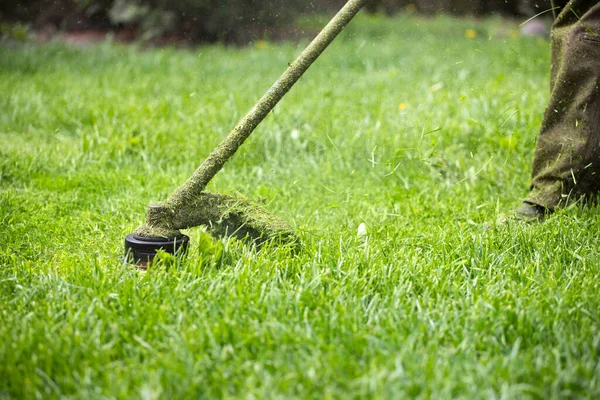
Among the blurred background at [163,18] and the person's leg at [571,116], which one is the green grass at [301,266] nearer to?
the person's leg at [571,116]

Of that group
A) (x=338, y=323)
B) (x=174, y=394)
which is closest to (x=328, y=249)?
(x=338, y=323)

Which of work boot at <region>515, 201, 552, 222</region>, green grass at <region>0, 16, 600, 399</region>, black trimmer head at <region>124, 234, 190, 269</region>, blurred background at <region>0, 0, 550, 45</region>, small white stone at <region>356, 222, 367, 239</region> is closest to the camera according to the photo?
green grass at <region>0, 16, 600, 399</region>

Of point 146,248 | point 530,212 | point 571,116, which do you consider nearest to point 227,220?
point 146,248

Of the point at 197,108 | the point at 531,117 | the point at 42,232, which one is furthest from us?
the point at 197,108

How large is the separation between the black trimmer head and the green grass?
7cm

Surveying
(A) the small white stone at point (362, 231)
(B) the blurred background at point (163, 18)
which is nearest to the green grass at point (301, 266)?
(A) the small white stone at point (362, 231)

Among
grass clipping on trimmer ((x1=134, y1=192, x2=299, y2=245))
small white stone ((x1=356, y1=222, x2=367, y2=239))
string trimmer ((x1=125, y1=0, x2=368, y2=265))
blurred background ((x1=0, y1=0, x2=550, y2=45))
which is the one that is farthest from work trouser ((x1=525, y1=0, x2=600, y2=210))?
blurred background ((x1=0, y1=0, x2=550, y2=45))

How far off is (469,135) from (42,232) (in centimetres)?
233

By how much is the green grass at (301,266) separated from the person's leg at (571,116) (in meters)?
0.13

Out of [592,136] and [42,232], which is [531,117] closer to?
[592,136]

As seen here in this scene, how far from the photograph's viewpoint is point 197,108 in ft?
14.7

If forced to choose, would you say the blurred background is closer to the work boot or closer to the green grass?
the green grass

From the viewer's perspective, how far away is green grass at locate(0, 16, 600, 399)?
4.56ft

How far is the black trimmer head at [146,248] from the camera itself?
1985 millimetres
